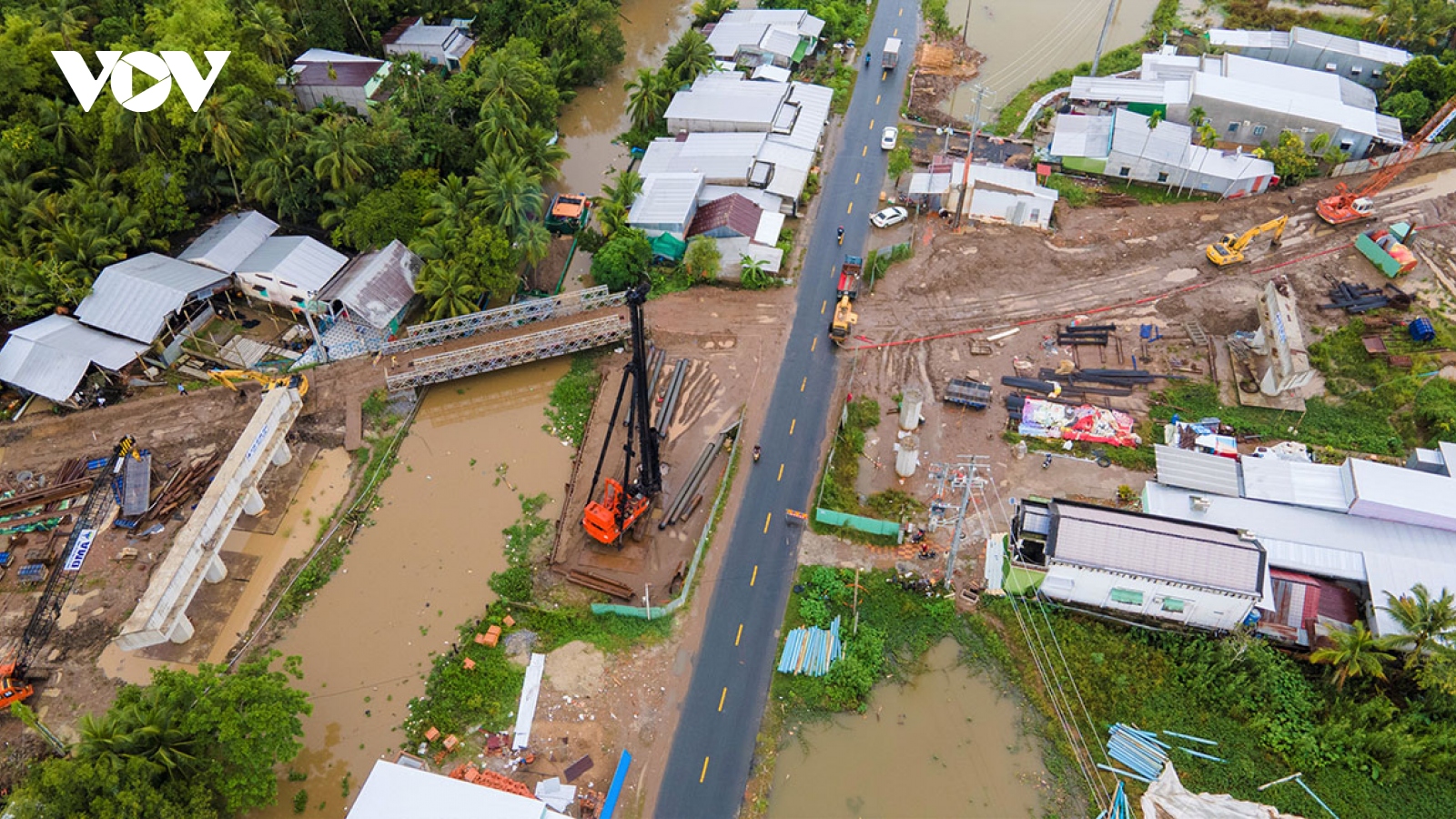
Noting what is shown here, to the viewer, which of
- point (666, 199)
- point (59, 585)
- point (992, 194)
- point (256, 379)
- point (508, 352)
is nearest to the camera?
point (59, 585)

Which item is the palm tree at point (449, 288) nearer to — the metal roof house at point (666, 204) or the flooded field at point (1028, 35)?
the metal roof house at point (666, 204)

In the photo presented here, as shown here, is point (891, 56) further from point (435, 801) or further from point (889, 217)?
point (435, 801)

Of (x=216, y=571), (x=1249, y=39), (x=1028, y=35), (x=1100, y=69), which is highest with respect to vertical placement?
(x=1249, y=39)

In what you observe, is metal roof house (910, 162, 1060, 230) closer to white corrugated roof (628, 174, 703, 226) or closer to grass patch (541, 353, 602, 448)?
white corrugated roof (628, 174, 703, 226)

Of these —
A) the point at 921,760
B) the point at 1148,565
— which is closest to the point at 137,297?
the point at 921,760

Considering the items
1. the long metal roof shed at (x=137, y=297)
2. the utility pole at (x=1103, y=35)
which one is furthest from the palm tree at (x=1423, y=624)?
the long metal roof shed at (x=137, y=297)

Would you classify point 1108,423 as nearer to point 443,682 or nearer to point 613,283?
point 613,283
